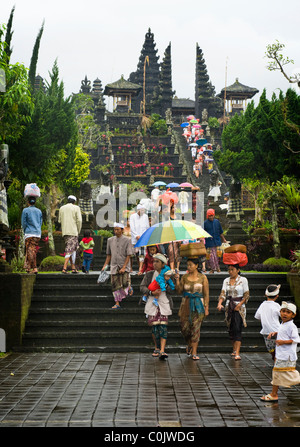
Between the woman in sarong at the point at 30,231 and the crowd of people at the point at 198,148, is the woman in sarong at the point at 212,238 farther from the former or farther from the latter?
the crowd of people at the point at 198,148

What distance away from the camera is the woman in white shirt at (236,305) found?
34.5ft

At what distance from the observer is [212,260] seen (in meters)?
14.9

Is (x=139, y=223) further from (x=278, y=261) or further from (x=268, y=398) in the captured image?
(x=268, y=398)

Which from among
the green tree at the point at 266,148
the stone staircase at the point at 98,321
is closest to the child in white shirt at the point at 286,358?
the stone staircase at the point at 98,321

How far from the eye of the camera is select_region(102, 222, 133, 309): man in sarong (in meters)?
12.4

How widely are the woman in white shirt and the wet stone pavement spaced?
0.35m

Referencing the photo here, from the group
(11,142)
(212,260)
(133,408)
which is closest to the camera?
(133,408)

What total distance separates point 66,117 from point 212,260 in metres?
10.1

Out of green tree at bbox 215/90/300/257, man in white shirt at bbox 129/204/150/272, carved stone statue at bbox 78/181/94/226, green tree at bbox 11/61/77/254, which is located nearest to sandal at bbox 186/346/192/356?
man in white shirt at bbox 129/204/150/272

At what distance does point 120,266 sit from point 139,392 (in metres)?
4.47

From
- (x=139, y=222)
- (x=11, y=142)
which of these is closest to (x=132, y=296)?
(x=139, y=222)

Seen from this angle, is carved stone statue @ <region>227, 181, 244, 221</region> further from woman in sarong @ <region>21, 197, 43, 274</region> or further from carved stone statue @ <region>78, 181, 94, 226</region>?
woman in sarong @ <region>21, 197, 43, 274</region>

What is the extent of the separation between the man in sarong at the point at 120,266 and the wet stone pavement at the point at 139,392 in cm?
163

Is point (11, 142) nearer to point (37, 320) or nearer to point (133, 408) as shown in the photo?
point (37, 320)
